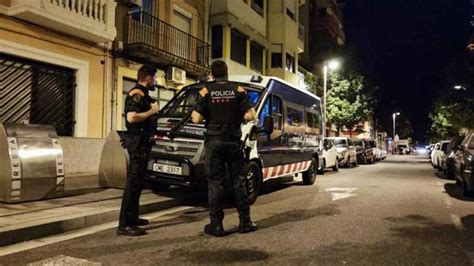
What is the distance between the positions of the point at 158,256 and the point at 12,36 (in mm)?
8713

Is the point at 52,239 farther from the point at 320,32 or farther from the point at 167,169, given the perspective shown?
the point at 320,32

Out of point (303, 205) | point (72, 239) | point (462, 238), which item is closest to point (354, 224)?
point (462, 238)

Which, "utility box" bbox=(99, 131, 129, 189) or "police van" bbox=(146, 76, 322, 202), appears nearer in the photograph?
"police van" bbox=(146, 76, 322, 202)

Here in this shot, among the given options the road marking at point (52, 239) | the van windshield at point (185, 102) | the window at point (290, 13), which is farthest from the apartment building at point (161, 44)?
the window at point (290, 13)

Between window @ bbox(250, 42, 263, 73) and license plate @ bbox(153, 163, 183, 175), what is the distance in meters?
16.9

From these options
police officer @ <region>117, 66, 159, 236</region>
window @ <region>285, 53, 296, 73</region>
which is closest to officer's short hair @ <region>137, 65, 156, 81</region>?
police officer @ <region>117, 66, 159, 236</region>

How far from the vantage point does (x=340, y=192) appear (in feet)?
36.7

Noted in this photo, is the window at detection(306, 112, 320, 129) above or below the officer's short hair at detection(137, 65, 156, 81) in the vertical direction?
below

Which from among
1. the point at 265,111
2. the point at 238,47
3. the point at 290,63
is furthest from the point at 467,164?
the point at 290,63

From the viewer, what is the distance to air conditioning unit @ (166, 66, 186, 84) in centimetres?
1664

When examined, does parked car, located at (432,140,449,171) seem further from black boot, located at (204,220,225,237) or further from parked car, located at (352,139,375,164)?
black boot, located at (204,220,225,237)

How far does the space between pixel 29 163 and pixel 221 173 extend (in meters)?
3.42

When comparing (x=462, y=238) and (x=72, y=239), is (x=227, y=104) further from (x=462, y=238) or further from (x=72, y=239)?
(x=462, y=238)

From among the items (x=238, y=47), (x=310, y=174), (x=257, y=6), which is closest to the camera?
(x=310, y=174)
